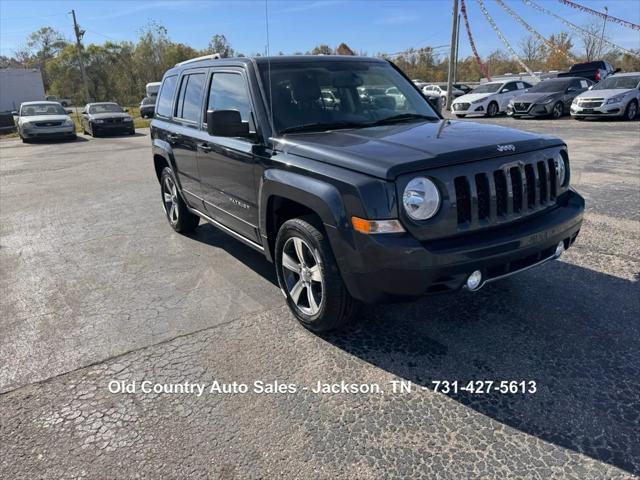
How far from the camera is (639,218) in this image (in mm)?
5895

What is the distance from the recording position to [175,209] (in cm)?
609

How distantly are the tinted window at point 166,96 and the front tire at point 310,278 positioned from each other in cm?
294

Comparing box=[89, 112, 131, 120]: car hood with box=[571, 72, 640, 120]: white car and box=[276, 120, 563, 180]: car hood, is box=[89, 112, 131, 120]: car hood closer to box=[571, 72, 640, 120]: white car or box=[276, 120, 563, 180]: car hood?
box=[571, 72, 640, 120]: white car

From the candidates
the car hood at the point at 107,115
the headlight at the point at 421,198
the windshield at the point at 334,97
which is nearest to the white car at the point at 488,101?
the car hood at the point at 107,115

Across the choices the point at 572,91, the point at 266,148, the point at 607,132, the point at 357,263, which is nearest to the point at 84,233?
the point at 266,148

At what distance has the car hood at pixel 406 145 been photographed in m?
2.82

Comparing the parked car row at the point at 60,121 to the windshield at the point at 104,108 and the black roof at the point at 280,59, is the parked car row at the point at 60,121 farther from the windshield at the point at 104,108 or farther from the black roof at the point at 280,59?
the black roof at the point at 280,59

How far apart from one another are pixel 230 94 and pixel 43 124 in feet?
62.6

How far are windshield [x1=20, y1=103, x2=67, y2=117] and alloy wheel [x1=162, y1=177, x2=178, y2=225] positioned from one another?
57.6ft

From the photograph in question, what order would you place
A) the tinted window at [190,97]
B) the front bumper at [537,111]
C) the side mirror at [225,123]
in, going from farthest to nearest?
the front bumper at [537,111], the tinted window at [190,97], the side mirror at [225,123]

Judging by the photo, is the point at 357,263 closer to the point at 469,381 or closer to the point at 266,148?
the point at 469,381

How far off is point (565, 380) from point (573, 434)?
477 millimetres

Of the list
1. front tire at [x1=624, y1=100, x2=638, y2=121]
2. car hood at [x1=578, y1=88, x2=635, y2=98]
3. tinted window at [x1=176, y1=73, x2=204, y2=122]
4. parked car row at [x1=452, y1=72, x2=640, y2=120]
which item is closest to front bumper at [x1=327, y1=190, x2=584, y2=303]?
tinted window at [x1=176, y1=73, x2=204, y2=122]

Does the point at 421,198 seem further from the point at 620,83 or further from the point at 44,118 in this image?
the point at 44,118
